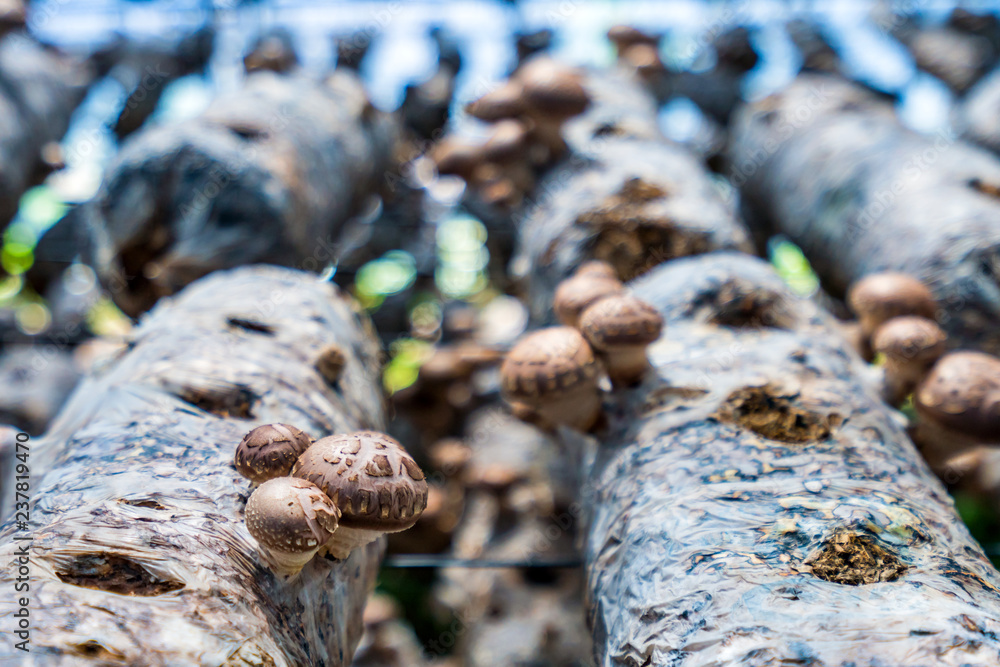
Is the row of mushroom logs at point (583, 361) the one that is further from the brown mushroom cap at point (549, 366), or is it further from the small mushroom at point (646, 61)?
the small mushroom at point (646, 61)

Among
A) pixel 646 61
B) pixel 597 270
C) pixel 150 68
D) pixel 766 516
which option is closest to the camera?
pixel 766 516

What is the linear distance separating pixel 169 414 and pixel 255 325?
1.92ft

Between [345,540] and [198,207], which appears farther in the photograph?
[198,207]

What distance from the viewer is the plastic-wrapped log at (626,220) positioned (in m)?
3.25

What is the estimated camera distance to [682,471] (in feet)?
6.47

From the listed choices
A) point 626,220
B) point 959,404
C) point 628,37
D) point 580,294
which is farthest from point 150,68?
point 959,404

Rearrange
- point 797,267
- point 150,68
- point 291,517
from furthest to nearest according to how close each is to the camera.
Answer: point 797,267 → point 150,68 → point 291,517

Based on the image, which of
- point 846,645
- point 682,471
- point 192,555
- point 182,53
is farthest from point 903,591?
point 182,53

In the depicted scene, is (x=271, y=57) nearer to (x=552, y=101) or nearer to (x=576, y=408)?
(x=552, y=101)

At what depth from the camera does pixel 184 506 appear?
63.7 inches

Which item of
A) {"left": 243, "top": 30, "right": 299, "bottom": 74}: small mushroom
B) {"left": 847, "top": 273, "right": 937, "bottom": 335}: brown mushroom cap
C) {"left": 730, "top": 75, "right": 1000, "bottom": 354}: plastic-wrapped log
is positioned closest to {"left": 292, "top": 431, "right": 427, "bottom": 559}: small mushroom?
{"left": 847, "top": 273, "right": 937, "bottom": 335}: brown mushroom cap

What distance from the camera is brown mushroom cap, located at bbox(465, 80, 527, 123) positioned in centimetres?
423

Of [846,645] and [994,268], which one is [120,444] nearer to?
[846,645]

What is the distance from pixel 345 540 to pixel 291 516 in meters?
0.31
